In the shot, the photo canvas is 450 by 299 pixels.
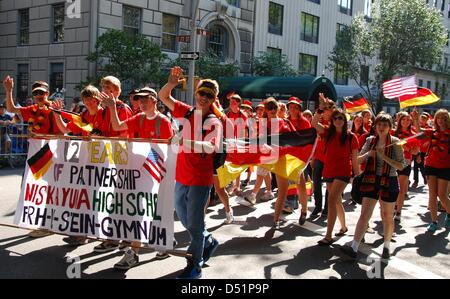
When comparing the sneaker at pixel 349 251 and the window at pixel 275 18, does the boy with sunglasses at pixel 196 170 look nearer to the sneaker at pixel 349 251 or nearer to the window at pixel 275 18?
the sneaker at pixel 349 251

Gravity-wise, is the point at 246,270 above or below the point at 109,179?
below

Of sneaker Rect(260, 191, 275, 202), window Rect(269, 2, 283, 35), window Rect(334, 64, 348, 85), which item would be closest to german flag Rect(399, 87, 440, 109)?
sneaker Rect(260, 191, 275, 202)

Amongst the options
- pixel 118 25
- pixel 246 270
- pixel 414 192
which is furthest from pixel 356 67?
pixel 246 270

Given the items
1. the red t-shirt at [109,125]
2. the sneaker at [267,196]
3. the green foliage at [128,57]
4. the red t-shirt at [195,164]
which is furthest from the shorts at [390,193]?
the green foliage at [128,57]

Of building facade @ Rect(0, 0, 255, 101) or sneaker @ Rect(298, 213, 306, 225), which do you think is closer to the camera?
sneaker @ Rect(298, 213, 306, 225)

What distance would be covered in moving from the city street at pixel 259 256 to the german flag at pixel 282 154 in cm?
91

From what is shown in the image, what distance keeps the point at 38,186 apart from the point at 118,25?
1485cm

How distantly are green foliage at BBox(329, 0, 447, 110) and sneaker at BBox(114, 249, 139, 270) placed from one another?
28.5 m

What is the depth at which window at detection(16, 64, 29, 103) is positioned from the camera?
2241cm

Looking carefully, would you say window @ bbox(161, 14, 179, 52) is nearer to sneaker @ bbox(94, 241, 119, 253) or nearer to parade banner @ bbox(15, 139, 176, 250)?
parade banner @ bbox(15, 139, 176, 250)

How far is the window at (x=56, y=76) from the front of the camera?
20.7 m

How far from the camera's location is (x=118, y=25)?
19.5 meters

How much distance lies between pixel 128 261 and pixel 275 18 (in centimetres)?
2518
